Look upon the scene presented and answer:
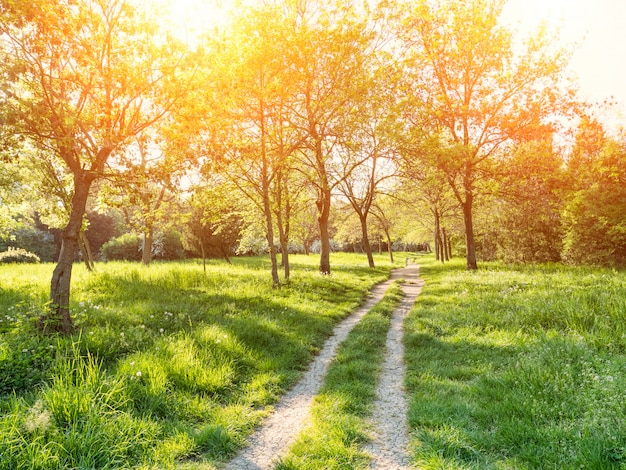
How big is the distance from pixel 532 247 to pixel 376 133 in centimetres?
1974

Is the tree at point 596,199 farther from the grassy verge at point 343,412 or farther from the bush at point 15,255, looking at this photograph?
the bush at point 15,255

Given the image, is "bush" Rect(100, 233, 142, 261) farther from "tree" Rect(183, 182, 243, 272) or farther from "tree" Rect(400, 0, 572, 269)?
"tree" Rect(400, 0, 572, 269)

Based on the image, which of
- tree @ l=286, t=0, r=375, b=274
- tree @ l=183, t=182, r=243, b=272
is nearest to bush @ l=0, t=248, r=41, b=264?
tree @ l=183, t=182, r=243, b=272

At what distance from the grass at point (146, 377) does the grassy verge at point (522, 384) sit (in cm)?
239

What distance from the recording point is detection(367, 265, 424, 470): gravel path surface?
409 cm

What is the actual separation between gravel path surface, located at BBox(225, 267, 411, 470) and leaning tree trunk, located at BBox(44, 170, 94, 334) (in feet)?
16.2

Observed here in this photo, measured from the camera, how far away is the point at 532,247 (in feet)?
91.4

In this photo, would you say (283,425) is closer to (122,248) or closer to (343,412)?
(343,412)

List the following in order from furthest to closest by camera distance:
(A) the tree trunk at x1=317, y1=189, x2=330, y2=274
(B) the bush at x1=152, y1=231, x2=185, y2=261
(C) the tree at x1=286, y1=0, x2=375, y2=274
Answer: (B) the bush at x1=152, y1=231, x2=185, y2=261 < (A) the tree trunk at x1=317, y1=189, x2=330, y2=274 < (C) the tree at x1=286, y1=0, x2=375, y2=274

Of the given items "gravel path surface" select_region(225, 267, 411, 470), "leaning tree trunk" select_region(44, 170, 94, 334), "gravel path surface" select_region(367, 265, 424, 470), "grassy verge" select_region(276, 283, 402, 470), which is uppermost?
"leaning tree trunk" select_region(44, 170, 94, 334)

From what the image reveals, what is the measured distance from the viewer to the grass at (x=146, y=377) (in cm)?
393

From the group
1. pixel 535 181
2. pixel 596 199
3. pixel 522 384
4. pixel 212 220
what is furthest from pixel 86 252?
pixel 596 199

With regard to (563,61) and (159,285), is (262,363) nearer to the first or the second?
(159,285)

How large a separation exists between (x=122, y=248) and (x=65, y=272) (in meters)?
30.1
